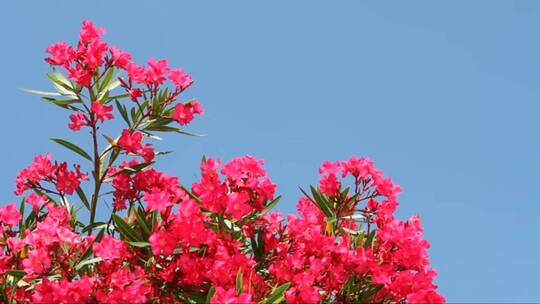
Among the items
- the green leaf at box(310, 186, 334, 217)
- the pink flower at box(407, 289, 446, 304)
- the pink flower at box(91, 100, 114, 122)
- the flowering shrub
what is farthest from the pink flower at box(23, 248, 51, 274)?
the pink flower at box(407, 289, 446, 304)

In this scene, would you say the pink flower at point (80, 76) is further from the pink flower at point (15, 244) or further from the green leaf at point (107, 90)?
the pink flower at point (15, 244)

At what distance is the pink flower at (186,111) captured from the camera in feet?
12.0

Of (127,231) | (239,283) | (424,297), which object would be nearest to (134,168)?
(127,231)

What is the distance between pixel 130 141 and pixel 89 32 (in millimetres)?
579

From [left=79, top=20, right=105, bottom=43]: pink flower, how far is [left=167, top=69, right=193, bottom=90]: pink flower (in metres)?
0.40

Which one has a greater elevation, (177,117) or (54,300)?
(177,117)

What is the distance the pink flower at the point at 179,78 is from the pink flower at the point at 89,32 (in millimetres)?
403

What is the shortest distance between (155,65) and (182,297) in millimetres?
1190

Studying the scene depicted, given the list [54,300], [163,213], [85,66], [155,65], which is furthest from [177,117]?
[54,300]

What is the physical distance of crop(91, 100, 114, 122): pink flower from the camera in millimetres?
3604

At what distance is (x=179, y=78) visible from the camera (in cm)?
363

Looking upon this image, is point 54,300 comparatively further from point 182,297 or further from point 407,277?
point 407,277

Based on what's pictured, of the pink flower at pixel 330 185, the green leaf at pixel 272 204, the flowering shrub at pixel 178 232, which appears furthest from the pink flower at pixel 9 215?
the pink flower at pixel 330 185

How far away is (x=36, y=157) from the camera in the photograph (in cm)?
378
